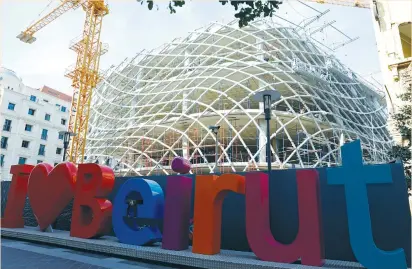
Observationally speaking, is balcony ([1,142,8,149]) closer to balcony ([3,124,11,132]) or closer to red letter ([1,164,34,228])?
balcony ([3,124,11,132])

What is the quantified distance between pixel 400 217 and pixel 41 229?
1076 centimetres

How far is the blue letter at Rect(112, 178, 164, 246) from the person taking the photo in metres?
7.86

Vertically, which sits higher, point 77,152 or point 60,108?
point 60,108

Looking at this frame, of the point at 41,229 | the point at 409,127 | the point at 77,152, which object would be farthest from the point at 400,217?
the point at 77,152

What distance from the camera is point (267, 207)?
675 centimetres

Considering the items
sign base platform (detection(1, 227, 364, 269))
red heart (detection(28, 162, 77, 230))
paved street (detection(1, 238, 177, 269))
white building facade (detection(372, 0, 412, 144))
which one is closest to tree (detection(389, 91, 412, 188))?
white building facade (detection(372, 0, 412, 144))

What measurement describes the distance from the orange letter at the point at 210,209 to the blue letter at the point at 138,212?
52.4 inches

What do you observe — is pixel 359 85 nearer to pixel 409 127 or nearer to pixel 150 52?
pixel 150 52

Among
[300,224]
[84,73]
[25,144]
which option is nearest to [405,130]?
[300,224]

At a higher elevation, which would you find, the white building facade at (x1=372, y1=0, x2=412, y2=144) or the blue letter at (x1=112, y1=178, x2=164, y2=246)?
the white building facade at (x1=372, y1=0, x2=412, y2=144)

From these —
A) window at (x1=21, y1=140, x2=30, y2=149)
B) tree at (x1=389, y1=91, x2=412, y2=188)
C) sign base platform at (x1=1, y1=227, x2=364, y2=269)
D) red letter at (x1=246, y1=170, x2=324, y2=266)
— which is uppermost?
window at (x1=21, y1=140, x2=30, y2=149)

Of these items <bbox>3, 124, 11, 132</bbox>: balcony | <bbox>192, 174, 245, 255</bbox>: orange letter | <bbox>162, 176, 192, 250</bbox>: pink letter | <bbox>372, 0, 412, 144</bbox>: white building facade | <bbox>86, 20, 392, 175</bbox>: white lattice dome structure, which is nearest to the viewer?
<bbox>192, 174, 245, 255</bbox>: orange letter

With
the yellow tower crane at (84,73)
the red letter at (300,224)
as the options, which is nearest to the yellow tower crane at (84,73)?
the yellow tower crane at (84,73)

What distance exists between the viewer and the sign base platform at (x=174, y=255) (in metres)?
5.88
